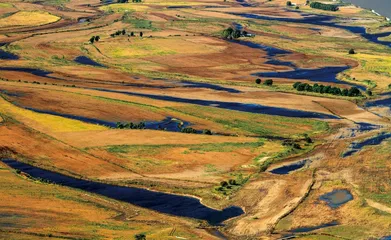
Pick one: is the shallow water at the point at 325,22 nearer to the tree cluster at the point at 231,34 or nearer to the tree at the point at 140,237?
the tree cluster at the point at 231,34

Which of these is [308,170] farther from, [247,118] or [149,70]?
[149,70]

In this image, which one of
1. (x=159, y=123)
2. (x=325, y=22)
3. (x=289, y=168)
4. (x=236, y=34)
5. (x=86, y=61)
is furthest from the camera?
(x=325, y=22)

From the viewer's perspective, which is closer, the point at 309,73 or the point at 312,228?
the point at 312,228

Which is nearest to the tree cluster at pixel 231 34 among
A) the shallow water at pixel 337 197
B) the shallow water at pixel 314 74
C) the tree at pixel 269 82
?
the shallow water at pixel 314 74

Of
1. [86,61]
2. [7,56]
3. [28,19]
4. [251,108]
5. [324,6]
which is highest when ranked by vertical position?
[251,108]

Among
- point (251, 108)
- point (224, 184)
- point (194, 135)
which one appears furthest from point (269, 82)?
point (224, 184)

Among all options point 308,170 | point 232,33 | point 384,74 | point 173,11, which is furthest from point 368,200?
point 173,11

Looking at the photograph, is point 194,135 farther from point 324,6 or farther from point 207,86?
point 324,6
